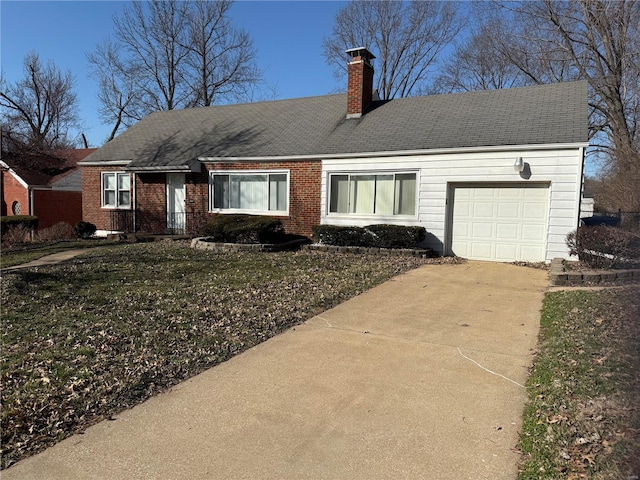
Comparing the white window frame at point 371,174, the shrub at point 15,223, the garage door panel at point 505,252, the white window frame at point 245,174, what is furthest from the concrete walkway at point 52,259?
the garage door panel at point 505,252

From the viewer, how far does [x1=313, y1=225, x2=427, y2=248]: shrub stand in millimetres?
11617

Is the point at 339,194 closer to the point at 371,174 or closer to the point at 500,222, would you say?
the point at 371,174

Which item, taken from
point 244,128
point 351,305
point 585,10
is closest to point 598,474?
point 351,305

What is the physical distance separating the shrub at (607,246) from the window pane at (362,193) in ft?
18.0

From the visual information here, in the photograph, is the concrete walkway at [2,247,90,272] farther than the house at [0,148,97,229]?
No

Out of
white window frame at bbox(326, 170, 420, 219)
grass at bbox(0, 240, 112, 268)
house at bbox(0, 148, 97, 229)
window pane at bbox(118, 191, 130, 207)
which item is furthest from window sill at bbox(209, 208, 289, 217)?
house at bbox(0, 148, 97, 229)

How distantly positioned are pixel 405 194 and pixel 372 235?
160 cm

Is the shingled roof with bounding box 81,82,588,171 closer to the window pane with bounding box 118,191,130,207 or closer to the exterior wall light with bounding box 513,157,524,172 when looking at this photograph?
the exterior wall light with bounding box 513,157,524,172

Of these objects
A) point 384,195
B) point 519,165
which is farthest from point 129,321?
point 519,165

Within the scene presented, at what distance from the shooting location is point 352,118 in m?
15.3

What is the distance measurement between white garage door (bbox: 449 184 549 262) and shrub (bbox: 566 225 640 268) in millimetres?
1718

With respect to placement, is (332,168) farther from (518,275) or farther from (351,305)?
(351,305)

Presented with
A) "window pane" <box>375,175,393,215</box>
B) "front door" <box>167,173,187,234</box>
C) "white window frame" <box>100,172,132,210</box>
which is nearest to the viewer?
"window pane" <box>375,175,393,215</box>

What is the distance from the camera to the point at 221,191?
51.6ft
